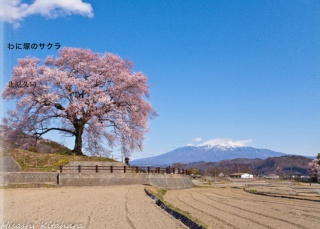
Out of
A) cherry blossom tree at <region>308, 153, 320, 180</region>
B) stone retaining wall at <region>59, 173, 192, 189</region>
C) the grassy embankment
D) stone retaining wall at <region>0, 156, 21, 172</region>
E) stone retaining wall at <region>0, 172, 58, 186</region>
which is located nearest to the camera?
stone retaining wall at <region>0, 172, 58, 186</region>

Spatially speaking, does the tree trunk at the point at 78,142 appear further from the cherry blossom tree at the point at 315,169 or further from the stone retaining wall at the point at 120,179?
the cherry blossom tree at the point at 315,169

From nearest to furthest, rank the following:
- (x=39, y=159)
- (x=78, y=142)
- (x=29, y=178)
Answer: (x=29, y=178) → (x=39, y=159) → (x=78, y=142)

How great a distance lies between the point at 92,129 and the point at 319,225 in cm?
3218

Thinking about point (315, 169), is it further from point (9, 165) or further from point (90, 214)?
point (90, 214)

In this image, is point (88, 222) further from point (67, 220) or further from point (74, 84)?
point (74, 84)

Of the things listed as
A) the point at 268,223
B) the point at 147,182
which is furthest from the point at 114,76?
the point at 268,223

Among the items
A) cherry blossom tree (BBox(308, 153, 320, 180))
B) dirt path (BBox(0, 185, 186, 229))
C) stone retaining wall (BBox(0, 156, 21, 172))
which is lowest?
dirt path (BBox(0, 185, 186, 229))

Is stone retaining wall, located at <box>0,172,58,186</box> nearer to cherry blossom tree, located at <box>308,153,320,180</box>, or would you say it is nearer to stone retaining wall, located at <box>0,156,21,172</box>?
stone retaining wall, located at <box>0,156,21,172</box>

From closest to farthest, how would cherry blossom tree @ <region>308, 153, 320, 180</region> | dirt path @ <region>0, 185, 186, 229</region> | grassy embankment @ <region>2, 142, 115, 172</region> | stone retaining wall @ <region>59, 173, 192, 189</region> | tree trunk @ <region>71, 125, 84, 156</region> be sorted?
dirt path @ <region>0, 185, 186, 229</region> → stone retaining wall @ <region>59, 173, 192, 189</region> → grassy embankment @ <region>2, 142, 115, 172</region> → tree trunk @ <region>71, 125, 84, 156</region> → cherry blossom tree @ <region>308, 153, 320, 180</region>

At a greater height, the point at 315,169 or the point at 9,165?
the point at 315,169

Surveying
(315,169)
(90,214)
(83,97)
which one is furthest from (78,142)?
(315,169)

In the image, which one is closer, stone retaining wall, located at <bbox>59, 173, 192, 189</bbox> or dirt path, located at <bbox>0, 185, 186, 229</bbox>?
dirt path, located at <bbox>0, 185, 186, 229</bbox>

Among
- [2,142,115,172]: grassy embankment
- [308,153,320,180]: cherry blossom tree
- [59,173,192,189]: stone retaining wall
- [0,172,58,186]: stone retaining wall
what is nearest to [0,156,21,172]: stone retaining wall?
[2,142,115,172]: grassy embankment

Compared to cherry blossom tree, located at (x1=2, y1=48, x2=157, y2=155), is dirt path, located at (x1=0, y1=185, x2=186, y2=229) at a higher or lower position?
lower
